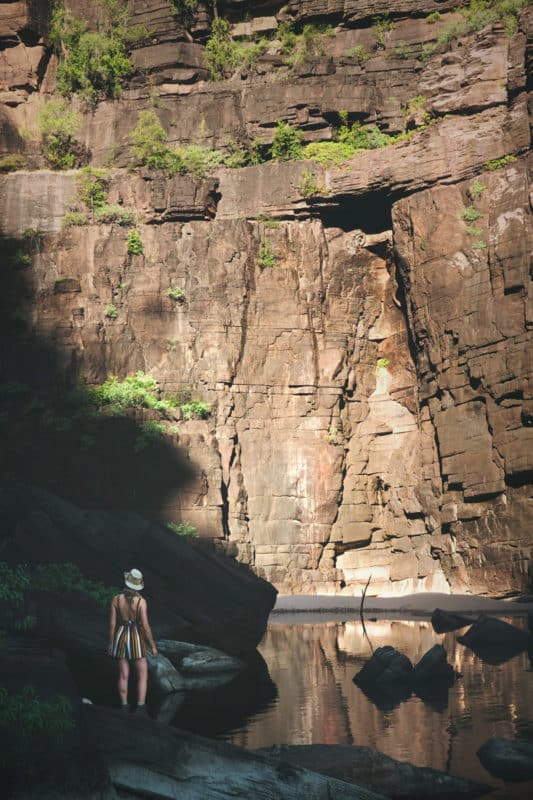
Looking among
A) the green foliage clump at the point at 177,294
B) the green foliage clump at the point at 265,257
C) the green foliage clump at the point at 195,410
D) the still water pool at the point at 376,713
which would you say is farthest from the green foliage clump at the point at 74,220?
the still water pool at the point at 376,713

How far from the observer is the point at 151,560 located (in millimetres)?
15727

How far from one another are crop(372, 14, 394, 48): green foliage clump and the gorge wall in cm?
18

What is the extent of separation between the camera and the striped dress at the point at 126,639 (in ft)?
33.5

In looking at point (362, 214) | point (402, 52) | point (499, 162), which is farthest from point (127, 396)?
point (402, 52)

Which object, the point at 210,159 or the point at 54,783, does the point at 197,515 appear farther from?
the point at 54,783

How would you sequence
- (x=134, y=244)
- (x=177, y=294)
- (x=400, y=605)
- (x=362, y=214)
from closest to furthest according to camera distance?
(x=400, y=605), (x=177, y=294), (x=134, y=244), (x=362, y=214)

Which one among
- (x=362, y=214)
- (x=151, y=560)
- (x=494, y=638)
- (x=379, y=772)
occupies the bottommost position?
(x=379, y=772)

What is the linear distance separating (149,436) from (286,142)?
13857mm

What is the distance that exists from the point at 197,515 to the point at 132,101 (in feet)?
62.6

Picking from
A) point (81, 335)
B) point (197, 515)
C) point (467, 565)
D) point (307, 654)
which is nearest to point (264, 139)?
point (81, 335)

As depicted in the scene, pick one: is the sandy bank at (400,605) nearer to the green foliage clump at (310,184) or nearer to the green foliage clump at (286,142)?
the green foliage clump at (310,184)

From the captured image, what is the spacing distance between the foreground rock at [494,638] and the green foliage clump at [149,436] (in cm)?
1513

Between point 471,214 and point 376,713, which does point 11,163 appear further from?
point 376,713

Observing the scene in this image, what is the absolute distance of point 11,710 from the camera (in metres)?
6.52
